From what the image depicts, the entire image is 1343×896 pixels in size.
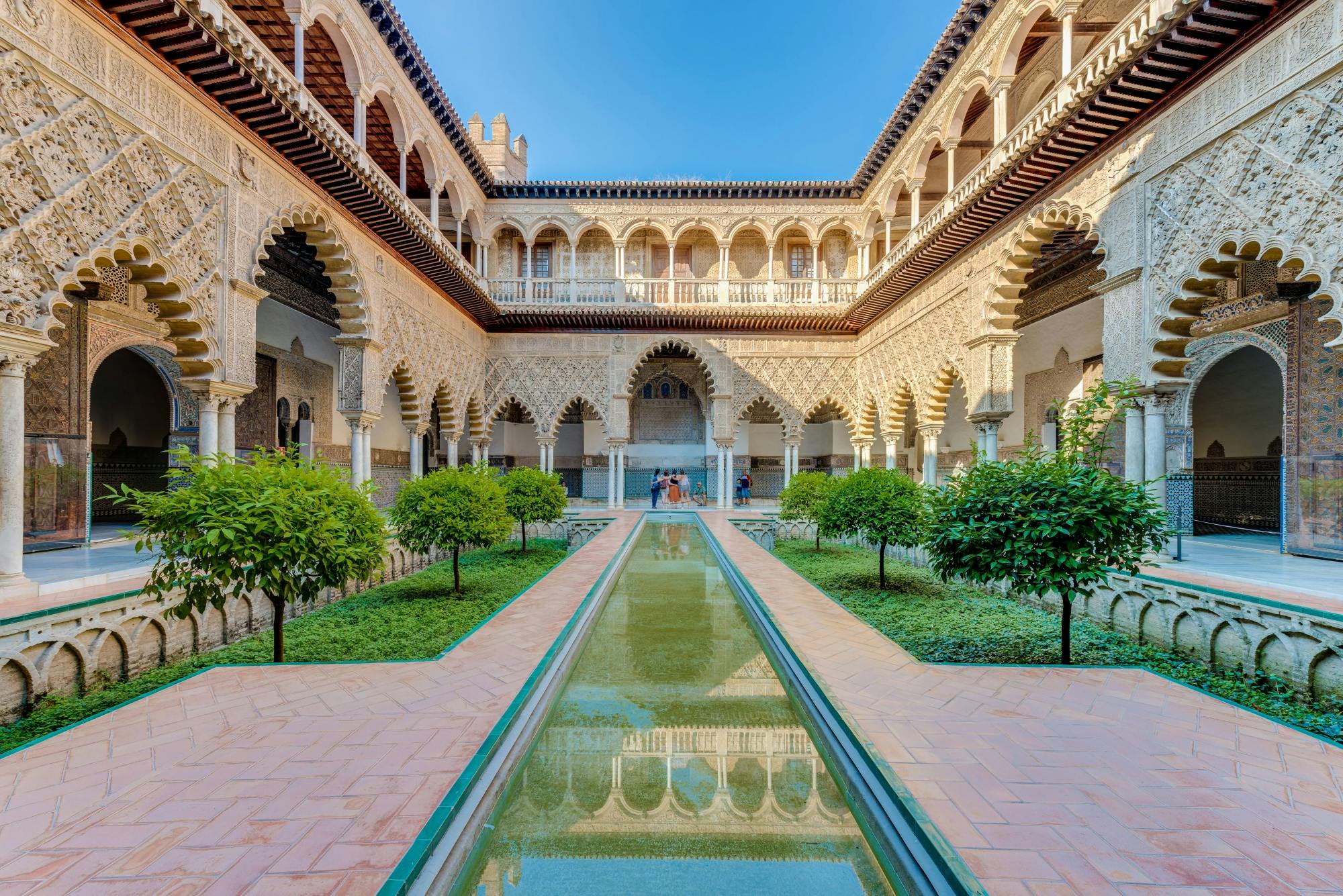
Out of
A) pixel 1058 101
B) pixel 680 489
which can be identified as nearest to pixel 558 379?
pixel 680 489

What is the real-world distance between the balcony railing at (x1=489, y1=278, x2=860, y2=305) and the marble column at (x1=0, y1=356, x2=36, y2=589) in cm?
1058

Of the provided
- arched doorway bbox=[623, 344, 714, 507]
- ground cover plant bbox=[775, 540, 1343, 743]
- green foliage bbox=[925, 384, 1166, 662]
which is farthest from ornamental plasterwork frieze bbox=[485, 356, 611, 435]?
green foliage bbox=[925, 384, 1166, 662]

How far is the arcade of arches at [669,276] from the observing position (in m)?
4.73

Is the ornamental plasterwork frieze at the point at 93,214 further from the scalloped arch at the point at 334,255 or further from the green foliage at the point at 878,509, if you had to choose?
the green foliage at the point at 878,509

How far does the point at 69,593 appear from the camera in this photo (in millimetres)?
4289

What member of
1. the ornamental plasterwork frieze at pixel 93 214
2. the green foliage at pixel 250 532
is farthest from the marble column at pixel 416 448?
the green foliage at pixel 250 532

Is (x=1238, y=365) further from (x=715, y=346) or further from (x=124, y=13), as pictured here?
(x=124, y=13)

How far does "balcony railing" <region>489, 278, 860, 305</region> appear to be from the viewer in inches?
572

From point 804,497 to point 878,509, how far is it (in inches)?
106

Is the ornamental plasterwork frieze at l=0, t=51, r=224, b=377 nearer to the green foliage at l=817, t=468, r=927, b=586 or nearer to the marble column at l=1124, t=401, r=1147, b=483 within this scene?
the green foliage at l=817, t=468, r=927, b=586

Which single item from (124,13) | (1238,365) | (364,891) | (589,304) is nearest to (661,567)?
(364,891)

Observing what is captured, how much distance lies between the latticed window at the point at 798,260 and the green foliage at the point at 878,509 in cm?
1003

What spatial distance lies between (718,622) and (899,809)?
308 centimetres

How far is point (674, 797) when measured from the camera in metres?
2.39
